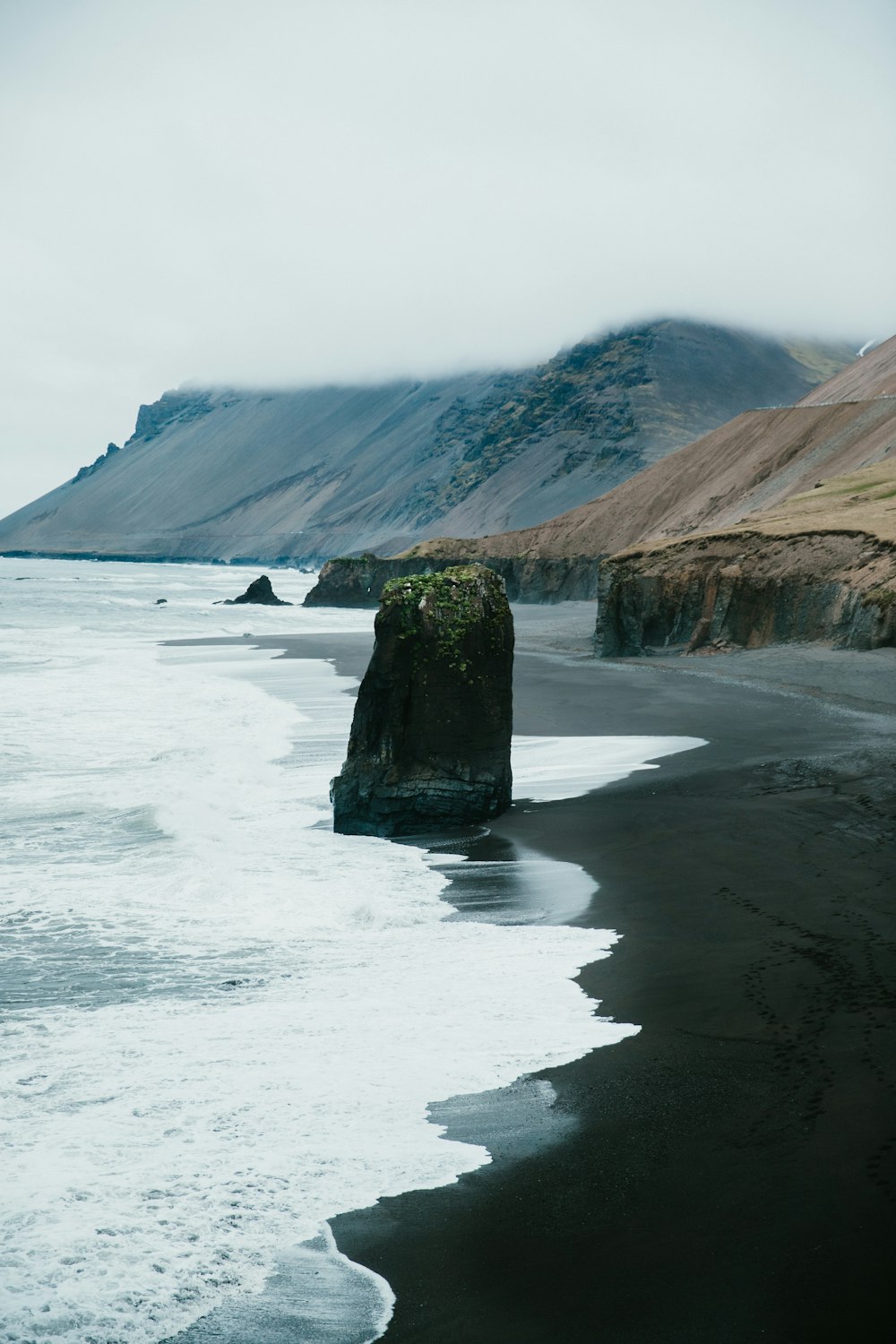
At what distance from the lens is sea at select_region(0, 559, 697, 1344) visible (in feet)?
14.7

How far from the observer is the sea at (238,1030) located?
4469mm

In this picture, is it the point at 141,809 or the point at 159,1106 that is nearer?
the point at 159,1106

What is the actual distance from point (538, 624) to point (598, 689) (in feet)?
91.6

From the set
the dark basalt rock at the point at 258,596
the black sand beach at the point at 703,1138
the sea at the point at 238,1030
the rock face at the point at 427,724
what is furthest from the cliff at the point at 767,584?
the dark basalt rock at the point at 258,596

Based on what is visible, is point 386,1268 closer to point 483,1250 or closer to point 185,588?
point 483,1250

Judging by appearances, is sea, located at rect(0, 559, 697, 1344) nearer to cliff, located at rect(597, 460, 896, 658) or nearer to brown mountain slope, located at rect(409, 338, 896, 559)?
cliff, located at rect(597, 460, 896, 658)

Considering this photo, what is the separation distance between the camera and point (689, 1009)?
6820 millimetres

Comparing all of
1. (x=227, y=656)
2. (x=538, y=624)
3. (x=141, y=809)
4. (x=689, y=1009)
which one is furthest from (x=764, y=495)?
(x=689, y=1009)

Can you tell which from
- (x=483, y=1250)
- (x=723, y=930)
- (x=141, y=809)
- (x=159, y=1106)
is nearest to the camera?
(x=483, y=1250)

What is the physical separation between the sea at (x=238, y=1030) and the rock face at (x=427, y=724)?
585 millimetres

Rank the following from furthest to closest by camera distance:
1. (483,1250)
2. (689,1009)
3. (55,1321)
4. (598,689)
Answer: (598,689), (689,1009), (483,1250), (55,1321)

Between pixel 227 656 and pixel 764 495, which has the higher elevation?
pixel 764 495

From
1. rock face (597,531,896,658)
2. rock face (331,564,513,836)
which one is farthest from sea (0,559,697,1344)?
A: rock face (597,531,896,658)

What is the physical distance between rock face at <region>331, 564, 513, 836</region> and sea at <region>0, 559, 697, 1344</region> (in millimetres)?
585
